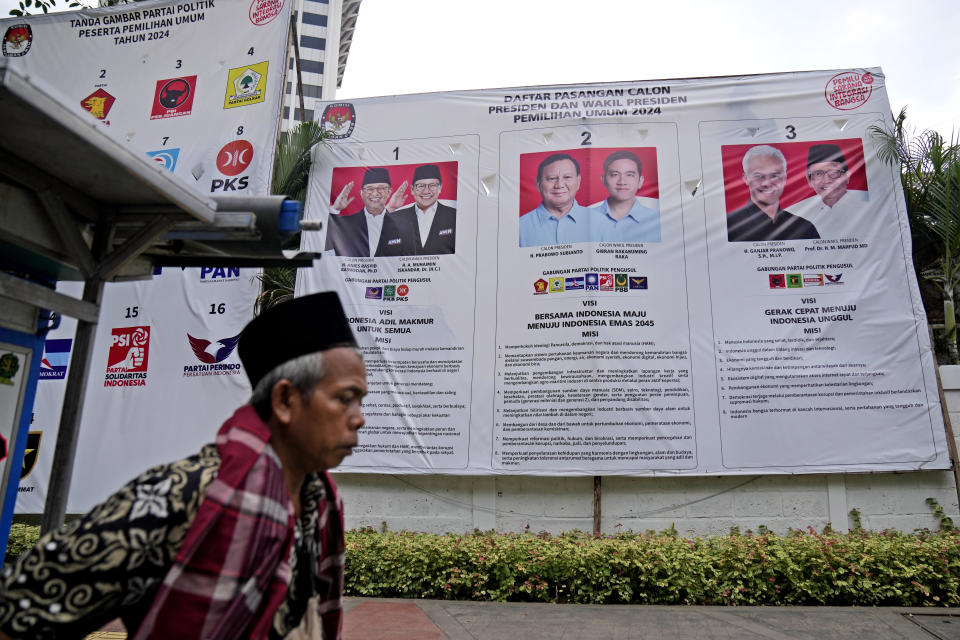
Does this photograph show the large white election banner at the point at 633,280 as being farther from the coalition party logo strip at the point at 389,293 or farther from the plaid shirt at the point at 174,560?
the plaid shirt at the point at 174,560

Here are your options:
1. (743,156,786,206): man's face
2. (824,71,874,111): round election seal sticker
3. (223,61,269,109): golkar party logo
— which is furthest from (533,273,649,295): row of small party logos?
(223,61,269,109): golkar party logo

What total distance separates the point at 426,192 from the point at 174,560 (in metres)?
5.96

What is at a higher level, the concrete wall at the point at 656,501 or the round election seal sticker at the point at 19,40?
the round election seal sticker at the point at 19,40

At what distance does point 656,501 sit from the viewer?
5.87m

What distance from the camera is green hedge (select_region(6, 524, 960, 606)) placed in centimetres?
466

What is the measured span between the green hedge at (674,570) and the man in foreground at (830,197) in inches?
108

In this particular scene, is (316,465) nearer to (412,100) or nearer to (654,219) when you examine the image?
(654,219)

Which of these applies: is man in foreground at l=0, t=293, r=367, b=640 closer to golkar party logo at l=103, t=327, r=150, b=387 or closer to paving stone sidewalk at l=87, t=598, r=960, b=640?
paving stone sidewalk at l=87, t=598, r=960, b=640

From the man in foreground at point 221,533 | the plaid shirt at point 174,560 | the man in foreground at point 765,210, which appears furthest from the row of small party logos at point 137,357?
the plaid shirt at point 174,560

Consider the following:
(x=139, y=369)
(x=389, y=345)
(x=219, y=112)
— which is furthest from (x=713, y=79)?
(x=139, y=369)

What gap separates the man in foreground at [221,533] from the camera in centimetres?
101

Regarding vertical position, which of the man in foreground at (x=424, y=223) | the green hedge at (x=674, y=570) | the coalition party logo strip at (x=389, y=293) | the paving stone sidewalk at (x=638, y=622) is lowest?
the paving stone sidewalk at (x=638, y=622)

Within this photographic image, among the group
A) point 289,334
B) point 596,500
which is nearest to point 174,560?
point 289,334

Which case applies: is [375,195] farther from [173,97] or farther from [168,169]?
[173,97]
